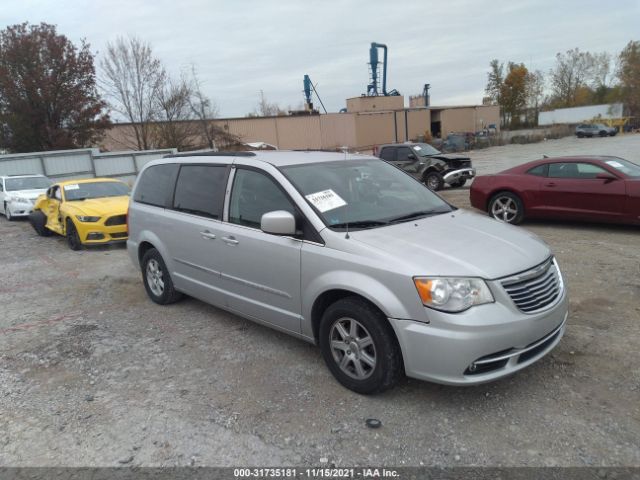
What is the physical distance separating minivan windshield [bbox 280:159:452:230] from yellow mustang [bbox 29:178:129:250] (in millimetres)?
6442

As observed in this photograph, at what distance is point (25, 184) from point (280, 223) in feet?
47.7

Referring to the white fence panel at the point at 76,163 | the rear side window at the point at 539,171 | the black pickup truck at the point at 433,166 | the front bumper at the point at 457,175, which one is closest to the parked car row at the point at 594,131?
the black pickup truck at the point at 433,166

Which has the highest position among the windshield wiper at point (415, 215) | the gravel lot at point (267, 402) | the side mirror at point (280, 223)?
the side mirror at point (280, 223)

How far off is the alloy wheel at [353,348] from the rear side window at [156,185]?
2.78 metres

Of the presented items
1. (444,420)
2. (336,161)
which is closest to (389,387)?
(444,420)

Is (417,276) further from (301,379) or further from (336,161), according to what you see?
(336,161)

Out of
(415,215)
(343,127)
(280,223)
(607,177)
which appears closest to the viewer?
(280,223)

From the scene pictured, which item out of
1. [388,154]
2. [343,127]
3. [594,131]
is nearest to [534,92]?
[594,131]

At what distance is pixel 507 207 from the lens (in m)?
9.52

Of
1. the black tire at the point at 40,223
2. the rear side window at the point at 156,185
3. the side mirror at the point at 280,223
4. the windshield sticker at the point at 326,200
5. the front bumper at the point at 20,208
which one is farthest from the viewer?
the front bumper at the point at 20,208

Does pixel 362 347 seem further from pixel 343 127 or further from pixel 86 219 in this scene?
pixel 343 127

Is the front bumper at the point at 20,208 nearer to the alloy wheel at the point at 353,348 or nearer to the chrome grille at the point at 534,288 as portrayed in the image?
the alloy wheel at the point at 353,348

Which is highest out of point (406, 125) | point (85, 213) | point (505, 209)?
point (406, 125)

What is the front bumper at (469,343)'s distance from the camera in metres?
2.95
